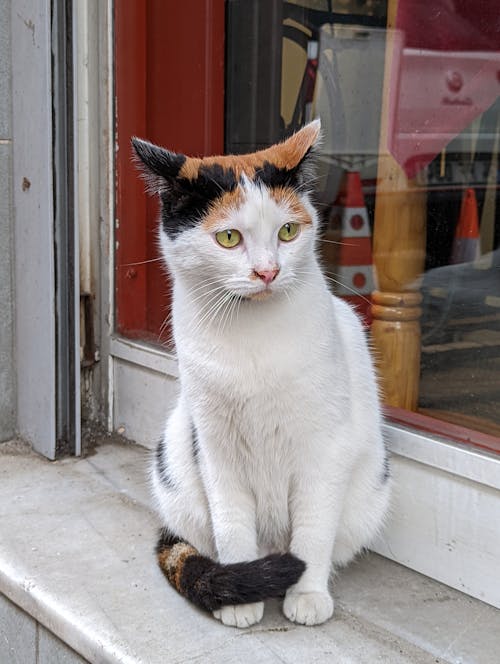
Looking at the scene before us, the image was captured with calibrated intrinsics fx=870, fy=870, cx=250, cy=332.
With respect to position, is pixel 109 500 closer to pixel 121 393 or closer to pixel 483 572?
pixel 121 393

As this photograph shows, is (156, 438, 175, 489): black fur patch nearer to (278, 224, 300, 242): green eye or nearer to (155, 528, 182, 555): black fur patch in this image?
(155, 528, 182, 555): black fur patch

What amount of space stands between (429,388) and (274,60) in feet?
3.23

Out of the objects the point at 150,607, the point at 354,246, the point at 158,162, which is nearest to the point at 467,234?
the point at 354,246

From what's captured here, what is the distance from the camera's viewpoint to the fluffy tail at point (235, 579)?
5.55ft

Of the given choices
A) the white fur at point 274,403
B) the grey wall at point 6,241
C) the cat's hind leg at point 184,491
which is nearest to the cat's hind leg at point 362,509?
the white fur at point 274,403

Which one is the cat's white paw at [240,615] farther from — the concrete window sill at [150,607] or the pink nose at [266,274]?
the pink nose at [266,274]

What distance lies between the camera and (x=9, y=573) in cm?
203

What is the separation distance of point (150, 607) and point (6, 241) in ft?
4.25

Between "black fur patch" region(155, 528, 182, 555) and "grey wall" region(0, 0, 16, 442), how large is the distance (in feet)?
3.05

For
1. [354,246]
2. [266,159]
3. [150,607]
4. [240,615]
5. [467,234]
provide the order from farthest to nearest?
[354,246]
[467,234]
[150,607]
[240,615]
[266,159]

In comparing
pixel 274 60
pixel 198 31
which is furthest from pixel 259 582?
pixel 198 31

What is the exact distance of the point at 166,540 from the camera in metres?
2.03

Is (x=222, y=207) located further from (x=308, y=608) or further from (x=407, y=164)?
(x=308, y=608)

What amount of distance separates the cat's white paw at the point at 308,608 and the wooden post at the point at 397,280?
552 millimetres
